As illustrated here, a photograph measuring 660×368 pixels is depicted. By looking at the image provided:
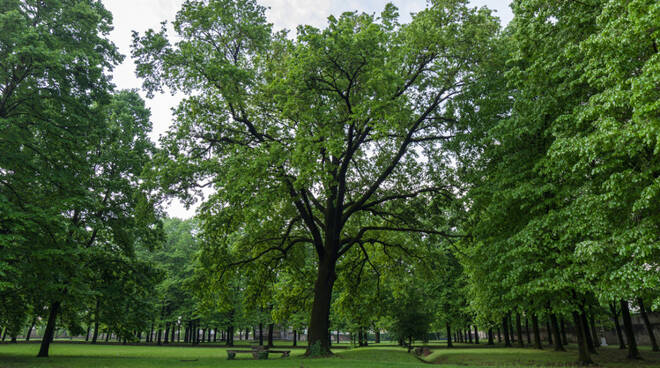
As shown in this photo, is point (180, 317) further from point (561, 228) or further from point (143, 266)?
point (561, 228)

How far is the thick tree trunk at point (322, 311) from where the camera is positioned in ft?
57.9

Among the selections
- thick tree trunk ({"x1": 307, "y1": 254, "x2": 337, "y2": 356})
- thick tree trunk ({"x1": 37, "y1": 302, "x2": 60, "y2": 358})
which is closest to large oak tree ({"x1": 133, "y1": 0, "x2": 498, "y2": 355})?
thick tree trunk ({"x1": 307, "y1": 254, "x2": 337, "y2": 356})

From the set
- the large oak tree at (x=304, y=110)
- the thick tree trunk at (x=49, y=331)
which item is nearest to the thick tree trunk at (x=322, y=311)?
the large oak tree at (x=304, y=110)

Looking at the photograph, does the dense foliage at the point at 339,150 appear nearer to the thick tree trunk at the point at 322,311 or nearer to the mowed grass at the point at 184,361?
the thick tree trunk at the point at 322,311

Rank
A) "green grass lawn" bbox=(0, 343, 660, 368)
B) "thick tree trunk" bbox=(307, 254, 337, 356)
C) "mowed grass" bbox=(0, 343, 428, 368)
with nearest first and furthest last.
→ "mowed grass" bbox=(0, 343, 428, 368)
"green grass lawn" bbox=(0, 343, 660, 368)
"thick tree trunk" bbox=(307, 254, 337, 356)

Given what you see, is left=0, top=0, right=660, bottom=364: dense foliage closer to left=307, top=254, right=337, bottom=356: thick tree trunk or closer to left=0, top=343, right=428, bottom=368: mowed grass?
left=307, top=254, right=337, bottom=356: thick tree trunk

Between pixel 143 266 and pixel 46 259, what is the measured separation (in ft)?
24.3

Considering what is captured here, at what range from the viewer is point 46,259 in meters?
15.7

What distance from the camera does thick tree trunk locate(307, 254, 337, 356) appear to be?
57.9 feet

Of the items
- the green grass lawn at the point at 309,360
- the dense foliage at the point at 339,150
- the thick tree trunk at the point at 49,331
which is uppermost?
the dense foliage at the point at 339,150

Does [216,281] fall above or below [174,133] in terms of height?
below

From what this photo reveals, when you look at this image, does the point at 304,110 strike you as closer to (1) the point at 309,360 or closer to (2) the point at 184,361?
(1) the point at 309,360

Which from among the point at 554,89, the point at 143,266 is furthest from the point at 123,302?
the point at 554,89

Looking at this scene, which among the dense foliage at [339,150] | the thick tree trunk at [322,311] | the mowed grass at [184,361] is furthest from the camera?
the thick tree trunk at [322,311]
